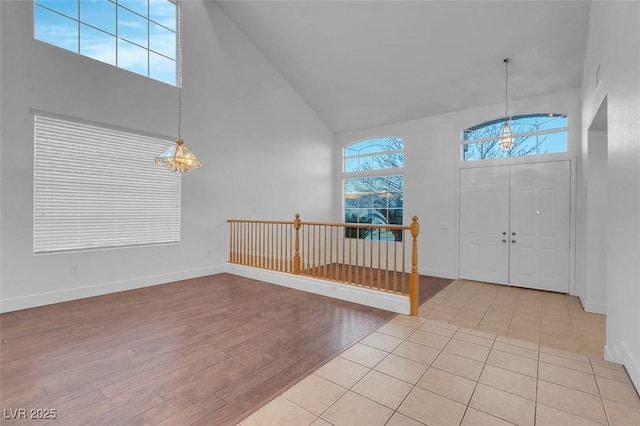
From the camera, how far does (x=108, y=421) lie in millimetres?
1727

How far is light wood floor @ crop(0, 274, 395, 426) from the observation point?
6.19 feet

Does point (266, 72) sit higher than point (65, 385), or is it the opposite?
point (266, 72)

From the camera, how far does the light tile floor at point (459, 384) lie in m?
1.80

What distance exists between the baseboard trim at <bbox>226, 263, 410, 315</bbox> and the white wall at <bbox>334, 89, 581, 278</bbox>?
283 centimetres

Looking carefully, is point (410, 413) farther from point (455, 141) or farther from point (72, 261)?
point (455, 141)

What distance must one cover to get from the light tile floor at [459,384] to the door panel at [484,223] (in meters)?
2.23

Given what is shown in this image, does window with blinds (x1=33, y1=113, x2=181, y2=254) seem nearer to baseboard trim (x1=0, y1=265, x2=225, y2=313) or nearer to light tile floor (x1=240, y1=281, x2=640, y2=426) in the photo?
baseboard trim (x1=0, y1=265, x2=225, y2=313)

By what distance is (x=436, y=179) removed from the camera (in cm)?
614

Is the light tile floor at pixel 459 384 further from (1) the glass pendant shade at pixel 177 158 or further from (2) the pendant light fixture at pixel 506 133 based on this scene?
(1) the glass pendant shade at pixel 177 158

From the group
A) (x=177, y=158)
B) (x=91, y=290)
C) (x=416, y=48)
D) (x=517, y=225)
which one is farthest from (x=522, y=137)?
(x=91, y=290)

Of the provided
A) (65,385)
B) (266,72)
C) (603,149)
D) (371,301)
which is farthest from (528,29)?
(65,385)

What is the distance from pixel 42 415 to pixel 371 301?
318 centimetres

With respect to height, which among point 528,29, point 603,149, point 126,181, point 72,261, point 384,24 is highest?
point 384,24

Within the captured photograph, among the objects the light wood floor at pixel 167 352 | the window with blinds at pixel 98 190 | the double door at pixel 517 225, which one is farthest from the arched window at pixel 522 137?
the window with blinds at pixel 98 190
